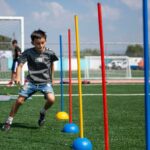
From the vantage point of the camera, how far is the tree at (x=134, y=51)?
26280 millimetres

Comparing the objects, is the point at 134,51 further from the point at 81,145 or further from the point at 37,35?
the point at 81,145

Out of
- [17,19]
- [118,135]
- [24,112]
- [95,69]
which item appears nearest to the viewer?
[118,135]

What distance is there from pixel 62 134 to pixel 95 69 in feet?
62.4

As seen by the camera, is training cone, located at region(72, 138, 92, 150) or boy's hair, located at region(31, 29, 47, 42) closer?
training cone, located at region(72, 138, 92, 150)

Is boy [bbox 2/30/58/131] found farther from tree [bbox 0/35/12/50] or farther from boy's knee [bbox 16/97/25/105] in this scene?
tree [bbox 0/35/12/50]

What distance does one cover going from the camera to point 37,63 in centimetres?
692

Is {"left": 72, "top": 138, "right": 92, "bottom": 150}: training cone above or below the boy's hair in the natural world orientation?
below

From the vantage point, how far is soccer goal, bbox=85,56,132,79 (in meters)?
25.1

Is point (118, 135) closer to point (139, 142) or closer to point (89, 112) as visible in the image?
point (139, 142)

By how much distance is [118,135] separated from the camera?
6.32 m

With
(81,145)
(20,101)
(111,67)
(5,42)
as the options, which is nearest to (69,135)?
(20,101)

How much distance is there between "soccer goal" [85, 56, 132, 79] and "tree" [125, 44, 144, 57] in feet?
2.15

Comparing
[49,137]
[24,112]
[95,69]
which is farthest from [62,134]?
[95,69]

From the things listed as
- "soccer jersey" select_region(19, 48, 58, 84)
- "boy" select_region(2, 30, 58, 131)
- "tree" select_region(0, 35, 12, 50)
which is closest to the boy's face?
"boy" select_region(2, 30, 58, 131)
